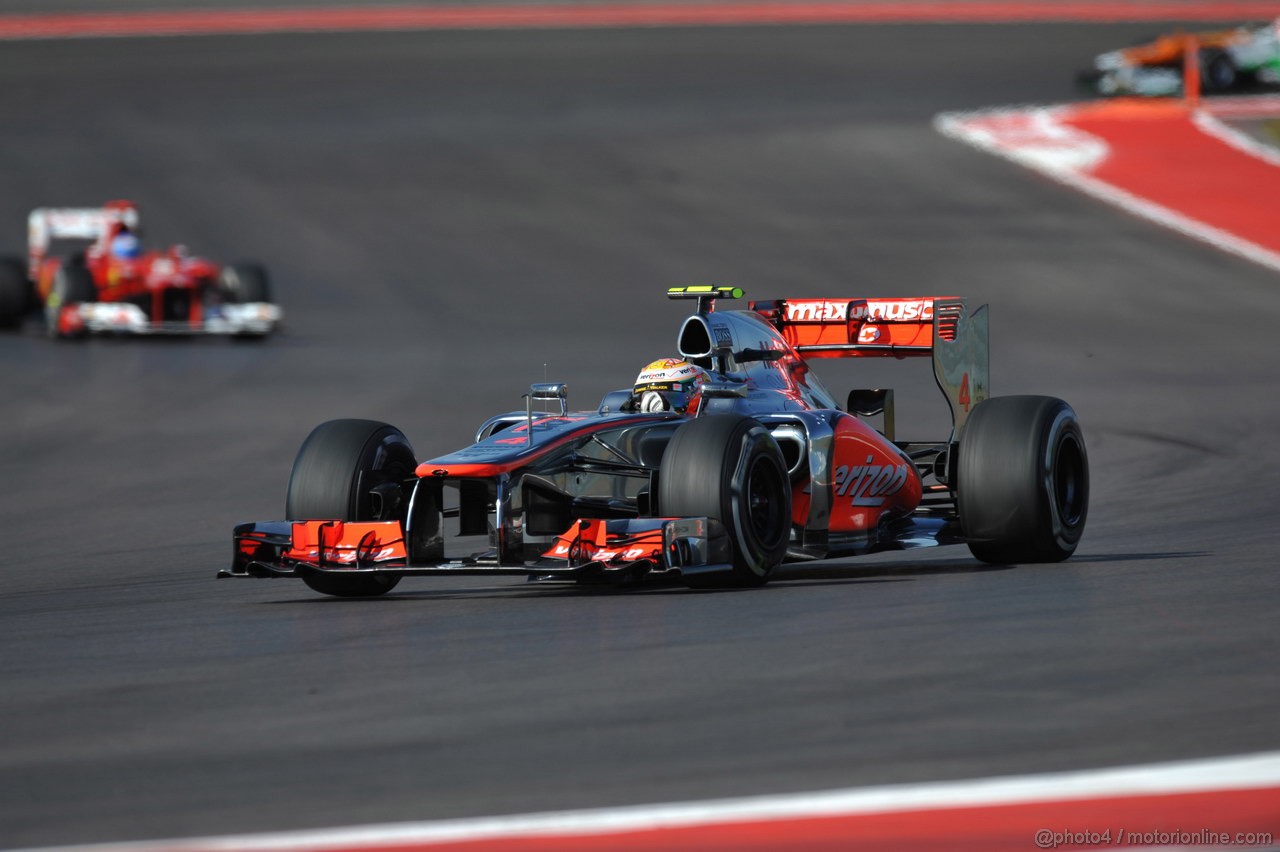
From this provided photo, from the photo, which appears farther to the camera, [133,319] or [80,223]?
[80,223]

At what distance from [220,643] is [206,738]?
2.21 meters

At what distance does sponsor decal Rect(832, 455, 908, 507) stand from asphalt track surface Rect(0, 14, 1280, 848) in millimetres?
473

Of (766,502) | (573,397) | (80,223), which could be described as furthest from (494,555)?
(80,223)

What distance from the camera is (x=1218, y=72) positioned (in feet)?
136

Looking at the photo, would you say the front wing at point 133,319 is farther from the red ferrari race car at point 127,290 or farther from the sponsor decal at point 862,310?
the sponsor decal at point 862,310

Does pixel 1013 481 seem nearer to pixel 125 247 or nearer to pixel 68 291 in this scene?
pixel 68 291

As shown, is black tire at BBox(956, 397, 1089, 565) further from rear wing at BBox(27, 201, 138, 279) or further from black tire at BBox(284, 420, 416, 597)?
rear wing at BBox(27, 201, 138, 279)

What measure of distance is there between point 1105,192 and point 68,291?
17.7 meters

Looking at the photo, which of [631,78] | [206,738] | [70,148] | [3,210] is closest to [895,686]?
[206,738]

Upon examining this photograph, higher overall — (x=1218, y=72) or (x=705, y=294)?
(x=1218, y=72)

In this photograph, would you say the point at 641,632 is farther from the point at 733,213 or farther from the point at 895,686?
the point at 733,213

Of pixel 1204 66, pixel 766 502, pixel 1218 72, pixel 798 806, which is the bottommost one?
pixel 798 806

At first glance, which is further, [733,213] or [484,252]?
[733,213]

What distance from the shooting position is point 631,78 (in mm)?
46281
